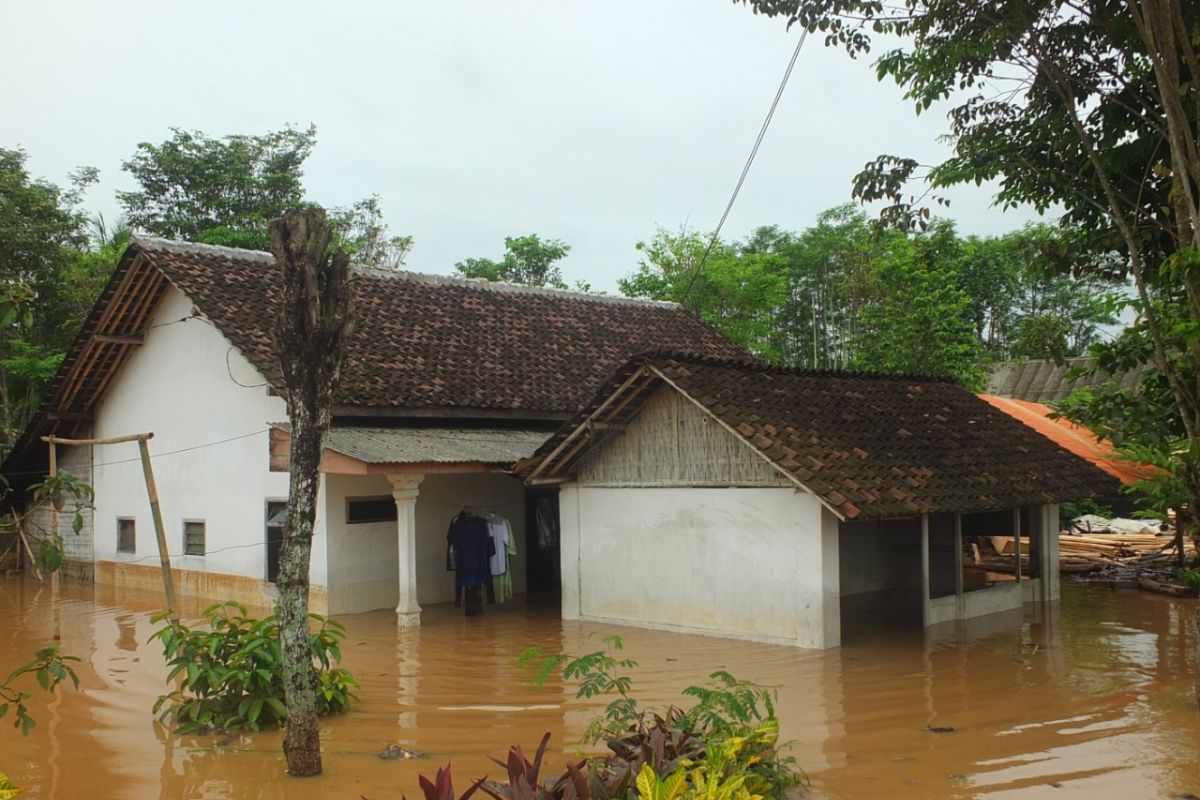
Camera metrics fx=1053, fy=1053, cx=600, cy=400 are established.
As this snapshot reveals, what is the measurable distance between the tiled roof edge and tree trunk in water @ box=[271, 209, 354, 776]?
29.8 ft

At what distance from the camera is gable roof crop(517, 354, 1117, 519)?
11164 mm

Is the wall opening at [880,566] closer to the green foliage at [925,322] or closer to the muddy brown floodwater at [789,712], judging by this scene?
the muddy brown floodwater at [789,712]

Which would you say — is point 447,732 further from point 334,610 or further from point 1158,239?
point 1158,239

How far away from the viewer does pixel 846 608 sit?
48.1ft

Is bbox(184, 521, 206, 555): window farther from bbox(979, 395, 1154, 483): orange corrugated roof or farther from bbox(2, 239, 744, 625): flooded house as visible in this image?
bbox(979, 395, 1154, 483): orange corrugated roof

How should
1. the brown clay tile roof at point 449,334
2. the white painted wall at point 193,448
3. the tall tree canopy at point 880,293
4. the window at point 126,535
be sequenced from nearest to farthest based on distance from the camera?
1. the brown clay tile roof at point 449,334
2. the white painted wall at point 193,448
3. the window at point 126,535
4. the tall tree canopy at point 880,293

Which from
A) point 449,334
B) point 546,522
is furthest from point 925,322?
point 546,522

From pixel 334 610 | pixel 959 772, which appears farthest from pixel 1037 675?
pixel 334 610

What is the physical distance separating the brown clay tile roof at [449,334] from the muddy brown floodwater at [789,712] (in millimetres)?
4032

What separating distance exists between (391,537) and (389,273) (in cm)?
619

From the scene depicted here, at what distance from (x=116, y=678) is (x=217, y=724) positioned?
10.9ft

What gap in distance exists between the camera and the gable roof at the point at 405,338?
1555 cm

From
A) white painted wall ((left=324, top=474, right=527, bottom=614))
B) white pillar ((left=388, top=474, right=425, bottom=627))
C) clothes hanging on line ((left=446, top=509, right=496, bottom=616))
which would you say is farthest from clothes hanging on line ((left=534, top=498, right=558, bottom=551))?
white pillar ((left=388, top=474, right=425, bottom=627))

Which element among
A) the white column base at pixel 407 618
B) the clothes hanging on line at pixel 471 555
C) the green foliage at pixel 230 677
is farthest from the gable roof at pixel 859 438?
the green foliage at pixel 230 677
